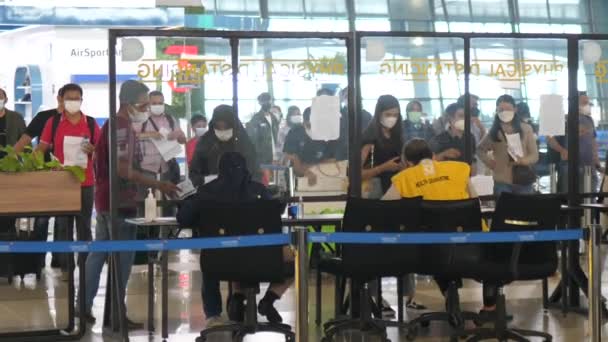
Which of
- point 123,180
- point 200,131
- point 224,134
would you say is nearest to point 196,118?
point 200,131

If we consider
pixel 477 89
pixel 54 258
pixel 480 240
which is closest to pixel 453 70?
pixel 477 89

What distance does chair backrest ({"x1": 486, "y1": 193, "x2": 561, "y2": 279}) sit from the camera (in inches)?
230

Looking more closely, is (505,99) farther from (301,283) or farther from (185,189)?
(301,283)

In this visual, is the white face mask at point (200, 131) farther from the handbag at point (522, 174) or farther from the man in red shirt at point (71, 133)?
the handbag at point (522, 174)

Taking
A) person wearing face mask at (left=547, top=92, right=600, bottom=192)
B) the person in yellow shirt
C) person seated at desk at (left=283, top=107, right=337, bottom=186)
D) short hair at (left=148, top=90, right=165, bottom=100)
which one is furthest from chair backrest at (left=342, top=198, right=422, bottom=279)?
person wearing face mask at (left=547, top=92, right=600, bottom=192)

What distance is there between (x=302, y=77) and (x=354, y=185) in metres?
0.82

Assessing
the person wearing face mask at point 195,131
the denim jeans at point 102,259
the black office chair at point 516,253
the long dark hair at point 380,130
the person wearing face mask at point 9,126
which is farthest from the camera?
the person wearing face mask at point 9,126

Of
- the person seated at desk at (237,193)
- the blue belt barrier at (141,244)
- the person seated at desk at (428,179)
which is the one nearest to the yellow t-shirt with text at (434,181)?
the person seated at desk at (428,179)

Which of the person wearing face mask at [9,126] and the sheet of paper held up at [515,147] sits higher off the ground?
the person wearing face mask at [9,126]

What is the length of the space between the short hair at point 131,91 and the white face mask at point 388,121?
1590 mm

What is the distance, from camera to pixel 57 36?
16.5 m

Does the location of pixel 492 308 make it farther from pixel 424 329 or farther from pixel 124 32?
pixel 124 32

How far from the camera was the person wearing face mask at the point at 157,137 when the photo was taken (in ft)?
22.6

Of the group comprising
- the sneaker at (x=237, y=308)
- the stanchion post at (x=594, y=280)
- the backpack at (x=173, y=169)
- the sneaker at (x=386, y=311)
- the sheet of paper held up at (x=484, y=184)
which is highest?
the backpack at (x=173, y=169)
